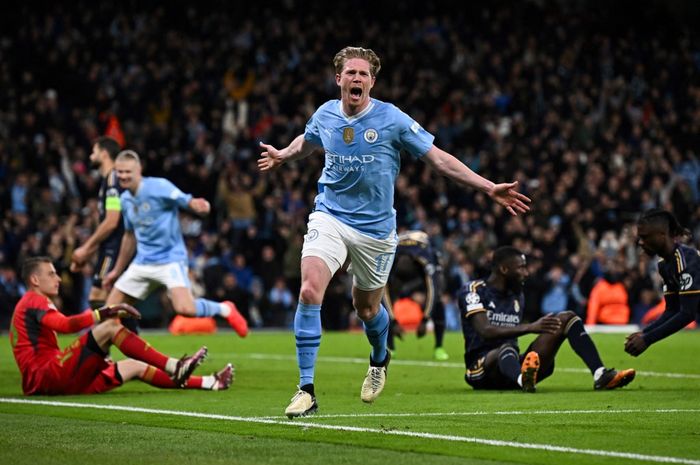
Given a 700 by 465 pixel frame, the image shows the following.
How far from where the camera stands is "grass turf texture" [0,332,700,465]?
24.3 ft

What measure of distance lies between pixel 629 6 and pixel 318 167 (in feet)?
47.6

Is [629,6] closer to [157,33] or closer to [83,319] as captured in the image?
[157,33]

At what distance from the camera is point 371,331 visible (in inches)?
408

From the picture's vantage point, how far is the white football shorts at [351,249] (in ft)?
30.9

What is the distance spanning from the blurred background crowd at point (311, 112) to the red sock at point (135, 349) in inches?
538

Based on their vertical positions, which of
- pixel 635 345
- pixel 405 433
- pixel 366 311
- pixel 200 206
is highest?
pixel 200 206

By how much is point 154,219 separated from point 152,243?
282 mm

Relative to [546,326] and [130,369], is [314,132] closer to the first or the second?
[546,326]

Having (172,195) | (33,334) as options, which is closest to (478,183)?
(33,334)

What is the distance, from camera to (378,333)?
10359 mm

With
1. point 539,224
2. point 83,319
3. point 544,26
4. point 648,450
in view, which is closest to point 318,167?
point 539,224

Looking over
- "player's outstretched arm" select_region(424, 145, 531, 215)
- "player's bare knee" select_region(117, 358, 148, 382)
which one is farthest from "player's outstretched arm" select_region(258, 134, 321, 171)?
"player's bare knee" select_region(117, 358, 148, 382)

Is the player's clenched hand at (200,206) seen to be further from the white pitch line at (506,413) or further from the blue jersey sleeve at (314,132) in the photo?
the white pitch line at (506,413)

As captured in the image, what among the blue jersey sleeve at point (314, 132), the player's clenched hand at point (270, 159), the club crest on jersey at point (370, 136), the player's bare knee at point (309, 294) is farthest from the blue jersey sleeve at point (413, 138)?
the player's bare knee at point (309, 294)
